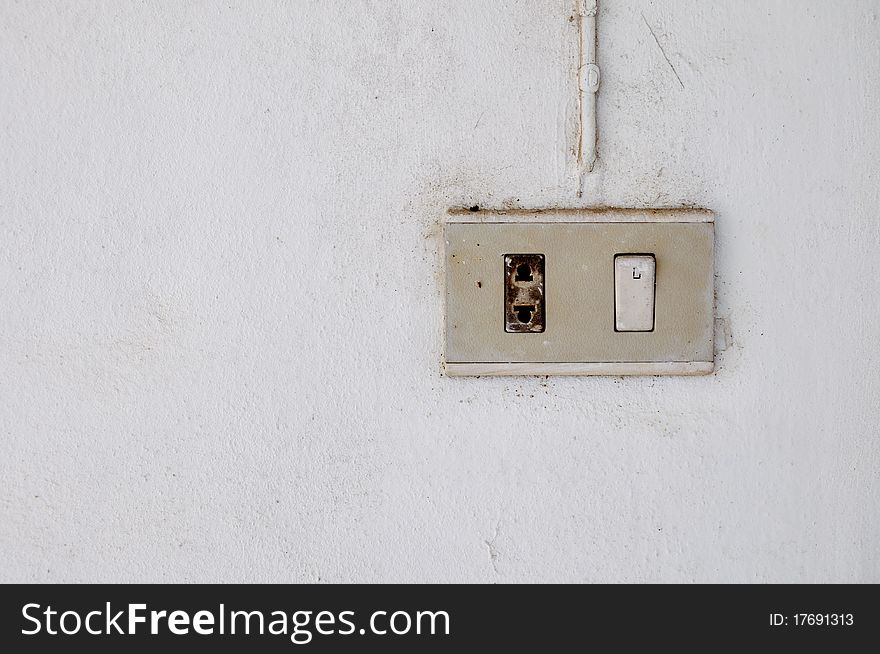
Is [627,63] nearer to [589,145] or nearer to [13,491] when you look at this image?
[589,145]

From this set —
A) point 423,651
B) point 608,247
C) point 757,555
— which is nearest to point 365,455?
point 423,651

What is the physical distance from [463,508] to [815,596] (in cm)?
52

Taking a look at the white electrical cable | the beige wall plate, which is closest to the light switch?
the beige wall plate

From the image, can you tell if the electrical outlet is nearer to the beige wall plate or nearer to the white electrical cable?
the beige wall plate

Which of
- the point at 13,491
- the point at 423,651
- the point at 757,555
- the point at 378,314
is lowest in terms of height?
the point at 423,651

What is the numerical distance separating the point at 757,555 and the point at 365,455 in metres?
0.58

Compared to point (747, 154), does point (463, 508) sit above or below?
below

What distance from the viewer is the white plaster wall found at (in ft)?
2.53

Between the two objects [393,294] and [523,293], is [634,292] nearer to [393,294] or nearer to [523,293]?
[523,293]

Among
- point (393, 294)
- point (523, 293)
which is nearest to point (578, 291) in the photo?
point (523, 293)

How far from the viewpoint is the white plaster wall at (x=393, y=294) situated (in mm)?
771

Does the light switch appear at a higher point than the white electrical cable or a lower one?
lower

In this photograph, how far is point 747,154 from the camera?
775 millimetres

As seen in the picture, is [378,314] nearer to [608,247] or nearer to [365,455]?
[365,455]
